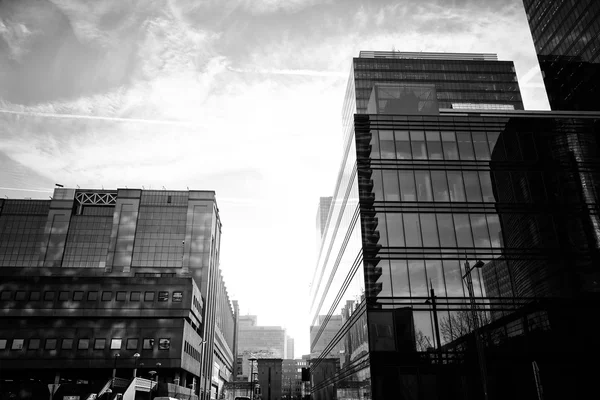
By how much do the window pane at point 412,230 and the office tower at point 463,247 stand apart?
0.33 ft

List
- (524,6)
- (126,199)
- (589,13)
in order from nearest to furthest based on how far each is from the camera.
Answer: (589,13)
(524,6)
(126,199)

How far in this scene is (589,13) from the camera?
82.0 meters

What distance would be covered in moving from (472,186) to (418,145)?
6.02m

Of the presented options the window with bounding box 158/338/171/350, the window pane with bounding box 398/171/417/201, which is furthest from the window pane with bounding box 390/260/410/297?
the window with bounding box 158/338/171/350

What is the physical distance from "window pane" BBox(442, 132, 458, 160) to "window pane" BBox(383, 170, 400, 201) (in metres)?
5.63

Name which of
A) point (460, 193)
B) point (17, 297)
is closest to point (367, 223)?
point (460, 193)

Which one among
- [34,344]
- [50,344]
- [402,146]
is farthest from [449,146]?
[34,344]

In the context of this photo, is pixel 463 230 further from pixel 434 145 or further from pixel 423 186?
pixel 434 145

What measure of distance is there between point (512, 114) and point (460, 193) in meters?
10.8

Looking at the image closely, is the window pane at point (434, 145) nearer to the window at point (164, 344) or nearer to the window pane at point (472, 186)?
the window pane at point (472, 186)

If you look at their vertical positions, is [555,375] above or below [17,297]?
below

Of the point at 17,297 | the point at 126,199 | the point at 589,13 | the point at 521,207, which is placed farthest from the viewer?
the point at 126,199

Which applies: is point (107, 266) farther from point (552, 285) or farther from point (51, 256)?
point (552, 285)

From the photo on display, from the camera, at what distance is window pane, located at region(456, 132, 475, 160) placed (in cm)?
4116
